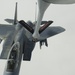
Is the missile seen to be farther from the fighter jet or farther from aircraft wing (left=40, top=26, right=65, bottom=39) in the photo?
aircraft wing (left=40, top=26, right=65, bottom=39)

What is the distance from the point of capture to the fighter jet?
90.2 feet

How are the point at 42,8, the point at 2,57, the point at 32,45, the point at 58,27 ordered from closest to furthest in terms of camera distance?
the point at 42,8 < the point at 2,57 < the point at 32,45 < the point at 58,27

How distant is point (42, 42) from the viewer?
4556 cm

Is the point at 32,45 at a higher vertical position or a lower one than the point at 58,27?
lower

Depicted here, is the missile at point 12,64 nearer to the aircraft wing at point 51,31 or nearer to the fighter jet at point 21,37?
the fighter jet at point 21,37

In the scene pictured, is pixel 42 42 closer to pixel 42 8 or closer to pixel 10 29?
pixel 10 29

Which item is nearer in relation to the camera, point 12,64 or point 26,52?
point 12,64

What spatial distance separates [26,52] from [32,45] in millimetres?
3108

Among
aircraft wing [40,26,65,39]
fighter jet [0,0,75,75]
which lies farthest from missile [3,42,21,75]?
aircraft wing [40,26,65,39]

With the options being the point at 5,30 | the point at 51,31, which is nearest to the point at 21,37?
the point at 5,30

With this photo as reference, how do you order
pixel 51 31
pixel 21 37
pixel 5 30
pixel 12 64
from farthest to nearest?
pixel 51 31 < pixel 5 30 < pixel 21 37 < pixel 12 64

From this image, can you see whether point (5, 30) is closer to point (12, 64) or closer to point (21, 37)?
point (21, 37)

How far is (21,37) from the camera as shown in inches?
1535

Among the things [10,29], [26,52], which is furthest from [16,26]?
[26,52]
